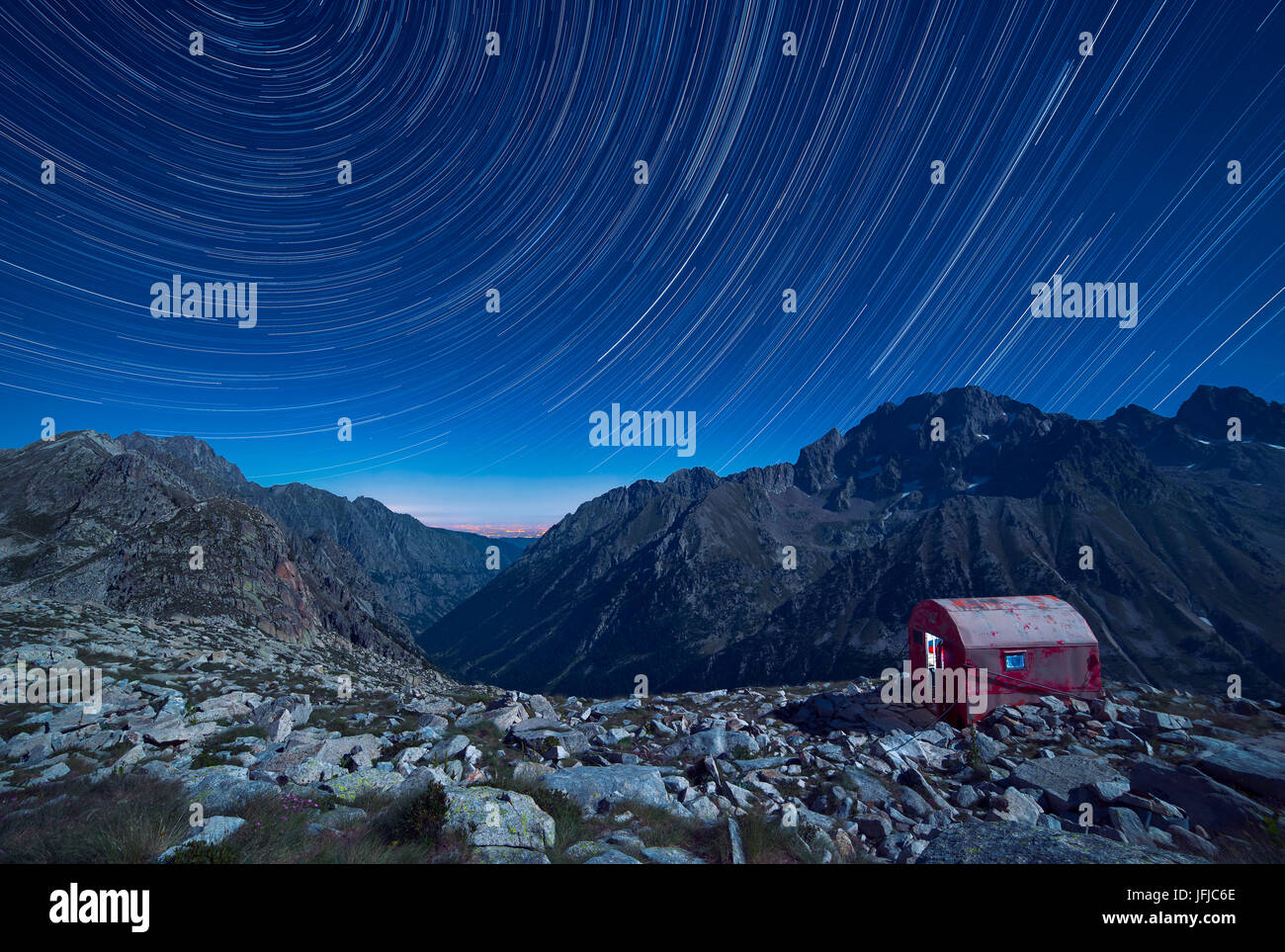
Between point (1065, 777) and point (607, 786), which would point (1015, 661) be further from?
point (607, 786)

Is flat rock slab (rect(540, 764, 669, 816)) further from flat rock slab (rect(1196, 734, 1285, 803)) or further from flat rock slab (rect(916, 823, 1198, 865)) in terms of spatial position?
flat rock slab (rect(1196, 734, 1285, 803))

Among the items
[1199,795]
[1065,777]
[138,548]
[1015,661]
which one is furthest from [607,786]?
[138,548]

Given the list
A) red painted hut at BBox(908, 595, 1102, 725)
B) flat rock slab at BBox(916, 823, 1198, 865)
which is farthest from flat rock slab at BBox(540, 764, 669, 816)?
red painted hut at BBox(908, 595, 1102, 725)

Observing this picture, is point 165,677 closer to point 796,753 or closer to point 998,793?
point 796,753

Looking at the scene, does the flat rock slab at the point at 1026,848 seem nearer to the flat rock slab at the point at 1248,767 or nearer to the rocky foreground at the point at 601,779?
the rocky foreground at the point at 601,779

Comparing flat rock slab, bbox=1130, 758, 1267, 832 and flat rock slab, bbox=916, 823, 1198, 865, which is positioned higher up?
flat rock slab, bbox=916, 823, 1198, 865

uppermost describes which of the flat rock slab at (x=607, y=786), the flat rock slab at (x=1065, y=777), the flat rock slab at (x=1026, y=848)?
the flat rock slab at (x=1026, y=848)

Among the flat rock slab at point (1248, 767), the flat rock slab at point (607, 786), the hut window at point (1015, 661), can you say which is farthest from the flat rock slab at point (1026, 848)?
the hut window at point (1015, 661)

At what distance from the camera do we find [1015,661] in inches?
771

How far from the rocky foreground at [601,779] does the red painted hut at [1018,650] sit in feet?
2.85

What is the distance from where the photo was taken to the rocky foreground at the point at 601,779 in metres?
7.08

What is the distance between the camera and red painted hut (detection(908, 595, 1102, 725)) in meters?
19.2
